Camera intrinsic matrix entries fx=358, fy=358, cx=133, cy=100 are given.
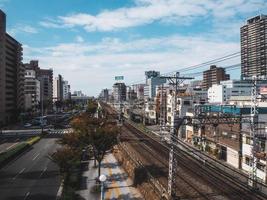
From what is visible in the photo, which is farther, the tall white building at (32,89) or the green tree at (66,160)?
the tall white building at (32,89)

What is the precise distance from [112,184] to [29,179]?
848cm

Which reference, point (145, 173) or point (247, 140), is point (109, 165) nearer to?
point (145, 173)

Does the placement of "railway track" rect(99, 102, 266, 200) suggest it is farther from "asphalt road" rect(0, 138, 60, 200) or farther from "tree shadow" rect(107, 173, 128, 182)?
"asphalt road" rect(0, 138, 60, 200)

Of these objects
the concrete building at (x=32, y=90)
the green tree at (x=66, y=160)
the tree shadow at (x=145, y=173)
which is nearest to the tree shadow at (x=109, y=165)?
the tree shadow at (x=145, y=173)

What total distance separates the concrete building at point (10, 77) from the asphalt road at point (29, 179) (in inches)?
2200

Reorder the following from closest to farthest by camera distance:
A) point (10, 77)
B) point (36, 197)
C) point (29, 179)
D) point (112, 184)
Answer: point (36, 197)
point (112, 184)
point (29, 179)
point (10, 77)

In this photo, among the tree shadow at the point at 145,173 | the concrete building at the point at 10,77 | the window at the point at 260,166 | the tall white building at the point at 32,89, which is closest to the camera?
the tree shadow at the point at 145,173

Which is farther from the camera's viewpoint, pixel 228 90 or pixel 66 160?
pixel 228 90

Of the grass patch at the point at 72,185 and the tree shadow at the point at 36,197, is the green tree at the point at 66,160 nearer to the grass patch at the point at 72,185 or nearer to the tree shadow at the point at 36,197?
the grass patch at the point at 72,185

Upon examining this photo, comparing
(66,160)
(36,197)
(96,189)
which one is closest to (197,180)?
(96,189)

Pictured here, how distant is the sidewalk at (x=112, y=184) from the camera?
29.6 metres

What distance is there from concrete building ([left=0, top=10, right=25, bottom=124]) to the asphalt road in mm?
55874

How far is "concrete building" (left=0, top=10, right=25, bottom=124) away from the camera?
98875mm

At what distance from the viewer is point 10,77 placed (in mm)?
111062
